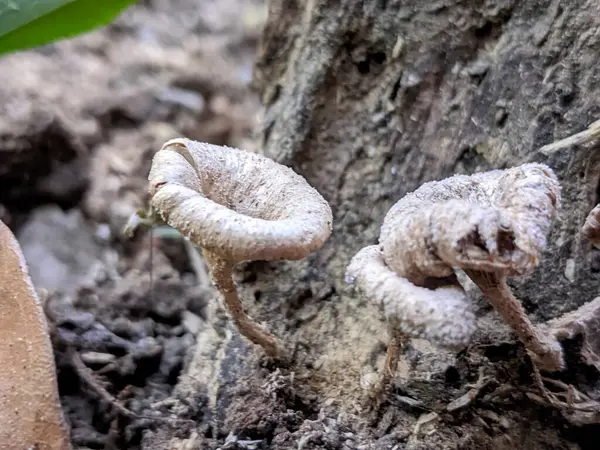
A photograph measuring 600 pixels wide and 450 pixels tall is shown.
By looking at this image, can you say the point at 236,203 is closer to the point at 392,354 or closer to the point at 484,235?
the point at 392,354

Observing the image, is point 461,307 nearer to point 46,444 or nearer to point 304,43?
point 46,444

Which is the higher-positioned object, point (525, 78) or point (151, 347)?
point (525, 78)

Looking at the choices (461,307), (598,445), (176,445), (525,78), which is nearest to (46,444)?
(176,445)

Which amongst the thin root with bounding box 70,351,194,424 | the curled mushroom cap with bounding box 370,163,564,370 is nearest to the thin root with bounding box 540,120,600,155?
the curled mushroom cap with bounding box 370,163,564,370

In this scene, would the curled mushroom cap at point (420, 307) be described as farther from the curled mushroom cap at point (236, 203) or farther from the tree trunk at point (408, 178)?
the tree trunk at point (408, 178)

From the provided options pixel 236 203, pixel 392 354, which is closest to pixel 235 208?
pixel 236 203

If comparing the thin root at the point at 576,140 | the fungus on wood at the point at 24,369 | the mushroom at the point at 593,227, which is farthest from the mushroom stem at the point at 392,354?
the fungus on wood at the point at 24,369

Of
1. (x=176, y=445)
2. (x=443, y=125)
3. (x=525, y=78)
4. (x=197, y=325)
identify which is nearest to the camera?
(x=176, y=445)

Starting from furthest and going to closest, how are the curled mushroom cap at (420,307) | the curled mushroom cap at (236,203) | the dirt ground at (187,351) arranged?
the dirt ground at (187,351) → the curled mushroom cap at (236,203) → the curled mushroom cap at (420,307)
